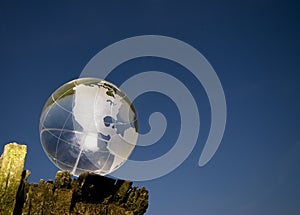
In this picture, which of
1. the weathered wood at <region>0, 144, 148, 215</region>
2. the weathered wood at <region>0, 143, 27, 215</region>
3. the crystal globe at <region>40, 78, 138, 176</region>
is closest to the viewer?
the weathered wood at <region>0, 143, 27, 215</region>


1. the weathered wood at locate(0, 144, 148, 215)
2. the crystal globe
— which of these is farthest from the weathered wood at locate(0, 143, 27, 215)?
the crystal globe

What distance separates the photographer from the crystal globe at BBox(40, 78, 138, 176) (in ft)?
22.4

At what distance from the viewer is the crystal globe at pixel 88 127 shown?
684 cm

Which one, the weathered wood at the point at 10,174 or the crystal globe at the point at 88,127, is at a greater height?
the crystal globe at the point at 88,127

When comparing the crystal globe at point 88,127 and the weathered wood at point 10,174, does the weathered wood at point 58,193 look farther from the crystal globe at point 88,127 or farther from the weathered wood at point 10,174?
the crystal globe at point 88,127

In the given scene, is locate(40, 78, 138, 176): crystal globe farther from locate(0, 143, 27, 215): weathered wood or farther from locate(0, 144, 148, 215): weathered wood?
locate(0, 143, 27, 215): weathered wood

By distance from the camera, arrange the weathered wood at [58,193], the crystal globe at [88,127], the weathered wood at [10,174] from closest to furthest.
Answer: the weathered wood at [10,174], the weathered wood at [58,193], the crystal globe at [88,127]

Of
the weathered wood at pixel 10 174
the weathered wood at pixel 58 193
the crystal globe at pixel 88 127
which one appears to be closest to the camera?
the weathered wood at pixel 10 174

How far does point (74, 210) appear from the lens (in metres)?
6.00

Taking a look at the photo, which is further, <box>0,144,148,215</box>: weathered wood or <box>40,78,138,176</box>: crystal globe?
<box>40,78,138,176</box>: crystal globe

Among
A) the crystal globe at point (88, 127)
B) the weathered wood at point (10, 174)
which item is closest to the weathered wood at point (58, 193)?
the weathered wood at point (10, 174)

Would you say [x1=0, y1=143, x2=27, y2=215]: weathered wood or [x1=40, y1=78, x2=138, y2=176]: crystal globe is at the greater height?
[x1=40, y1=78, x2=138, y2=176]: crystal globe

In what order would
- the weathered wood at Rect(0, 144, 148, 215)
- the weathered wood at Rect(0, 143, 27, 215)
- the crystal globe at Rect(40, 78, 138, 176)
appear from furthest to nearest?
the crystal globe at Rect(40, 78, 138, 176)
the weathered wood at Rect(0, 144, 148, 215)
the weathered wood at Rect(0, 143, 27, 215)

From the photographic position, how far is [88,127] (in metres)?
6.97
